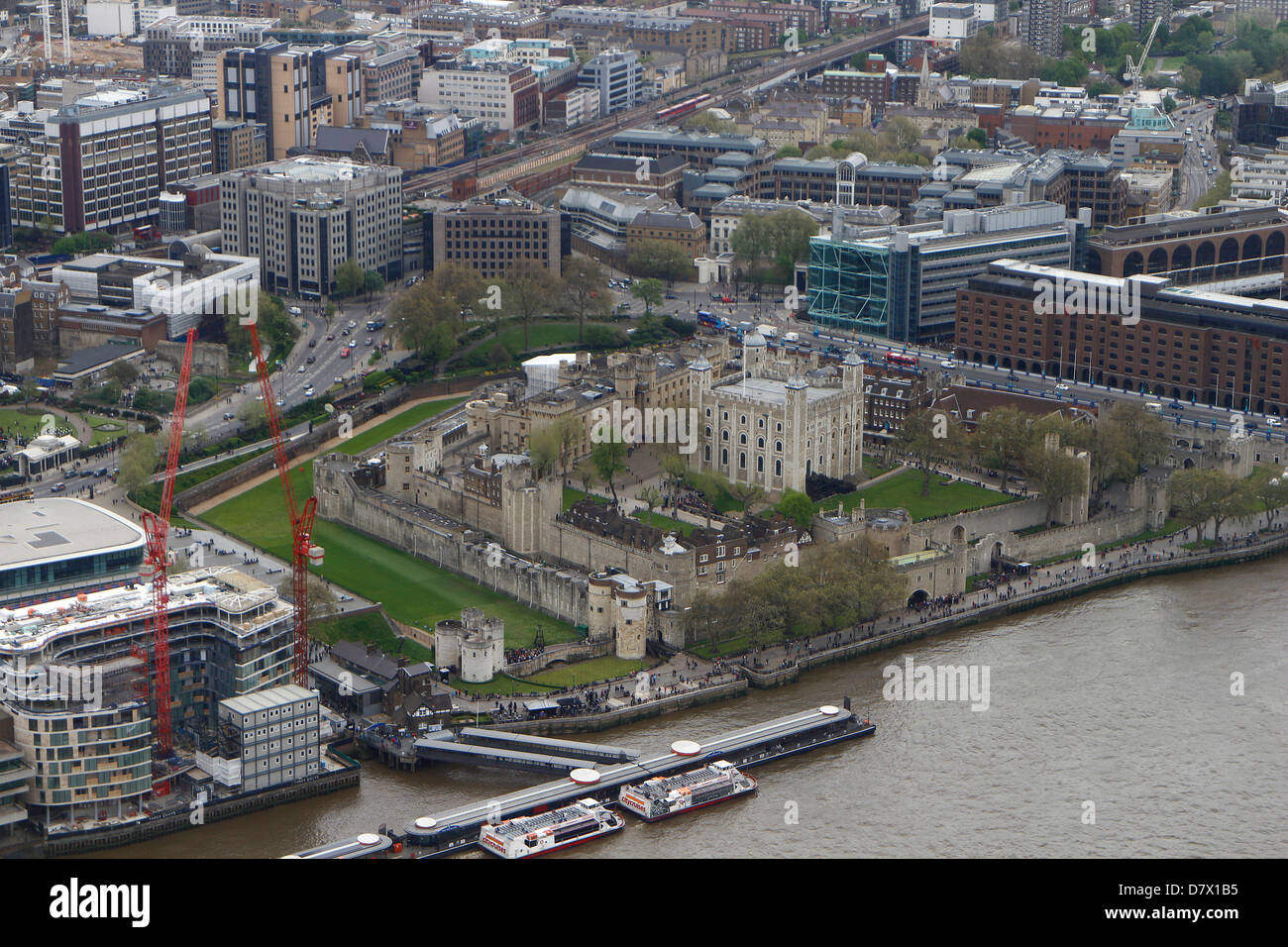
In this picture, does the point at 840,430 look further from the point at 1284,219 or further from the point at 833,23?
the point at 833,23

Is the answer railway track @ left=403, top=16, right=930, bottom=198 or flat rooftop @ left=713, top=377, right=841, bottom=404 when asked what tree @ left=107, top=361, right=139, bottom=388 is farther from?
railway track @ left=403, top=16, right=930, bottom=198

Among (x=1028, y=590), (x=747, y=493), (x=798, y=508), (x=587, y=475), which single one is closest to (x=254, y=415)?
(x=587, y=475)

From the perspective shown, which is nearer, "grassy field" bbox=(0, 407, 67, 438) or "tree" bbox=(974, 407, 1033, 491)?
"tree" bbox=(974, 407, 1033, 491)

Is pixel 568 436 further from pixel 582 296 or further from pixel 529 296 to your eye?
pixel 582 296

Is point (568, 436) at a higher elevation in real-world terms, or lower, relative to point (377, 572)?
higher

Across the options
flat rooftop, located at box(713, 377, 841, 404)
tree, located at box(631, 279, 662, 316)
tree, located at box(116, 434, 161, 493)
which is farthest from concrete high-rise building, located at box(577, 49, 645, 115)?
tree, located at box(116, 434, 161, 493)

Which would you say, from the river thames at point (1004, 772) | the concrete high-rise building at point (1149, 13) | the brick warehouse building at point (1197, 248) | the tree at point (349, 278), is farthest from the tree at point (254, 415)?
the concrete high-rise building at point (1149, 13)

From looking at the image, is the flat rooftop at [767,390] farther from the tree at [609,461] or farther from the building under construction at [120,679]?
the building under construction at [120,679]
